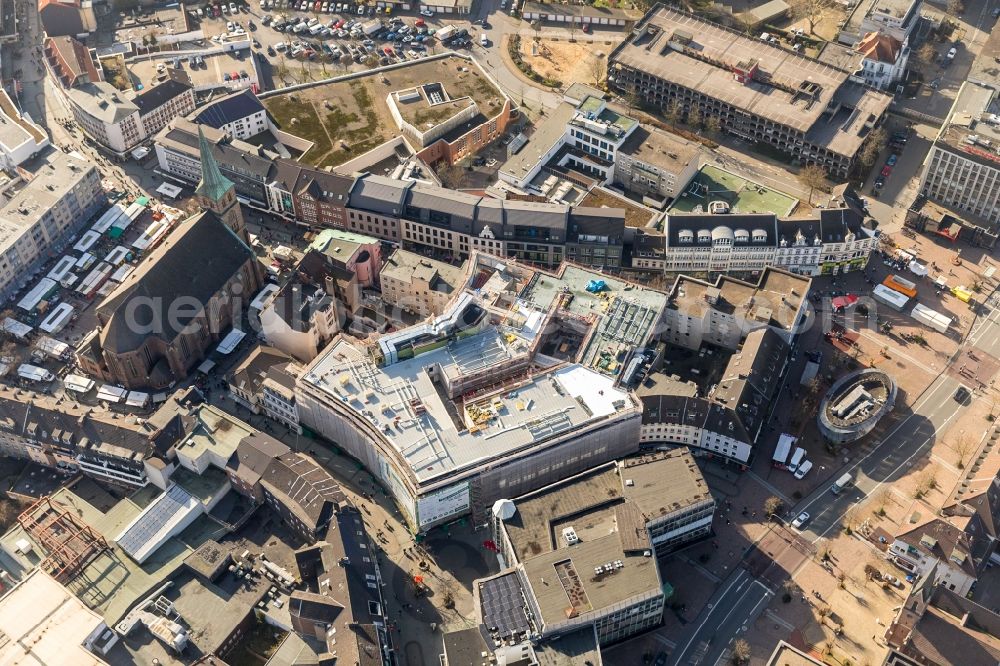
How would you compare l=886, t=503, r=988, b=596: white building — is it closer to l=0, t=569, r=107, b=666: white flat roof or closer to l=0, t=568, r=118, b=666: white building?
l=0, t=568, r=118, b=666: white building

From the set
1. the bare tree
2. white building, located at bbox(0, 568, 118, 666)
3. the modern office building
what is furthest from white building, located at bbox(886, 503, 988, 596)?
white building, located at bbox(0, 568, 118, 666)

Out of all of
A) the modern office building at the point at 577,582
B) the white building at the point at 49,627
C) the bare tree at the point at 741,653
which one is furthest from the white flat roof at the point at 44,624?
the bare tree at the point at 741,653

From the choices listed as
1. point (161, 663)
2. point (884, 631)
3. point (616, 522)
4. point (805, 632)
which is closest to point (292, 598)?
point (161, 663)

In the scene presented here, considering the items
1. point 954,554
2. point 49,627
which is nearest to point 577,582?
point 954,554

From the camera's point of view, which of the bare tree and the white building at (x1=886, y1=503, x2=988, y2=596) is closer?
the bare tree

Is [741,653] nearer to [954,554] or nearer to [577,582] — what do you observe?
[577,582]

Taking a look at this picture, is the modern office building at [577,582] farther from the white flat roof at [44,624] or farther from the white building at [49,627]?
the white flat roof at [44,624]

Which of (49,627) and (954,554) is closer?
(49,627)
